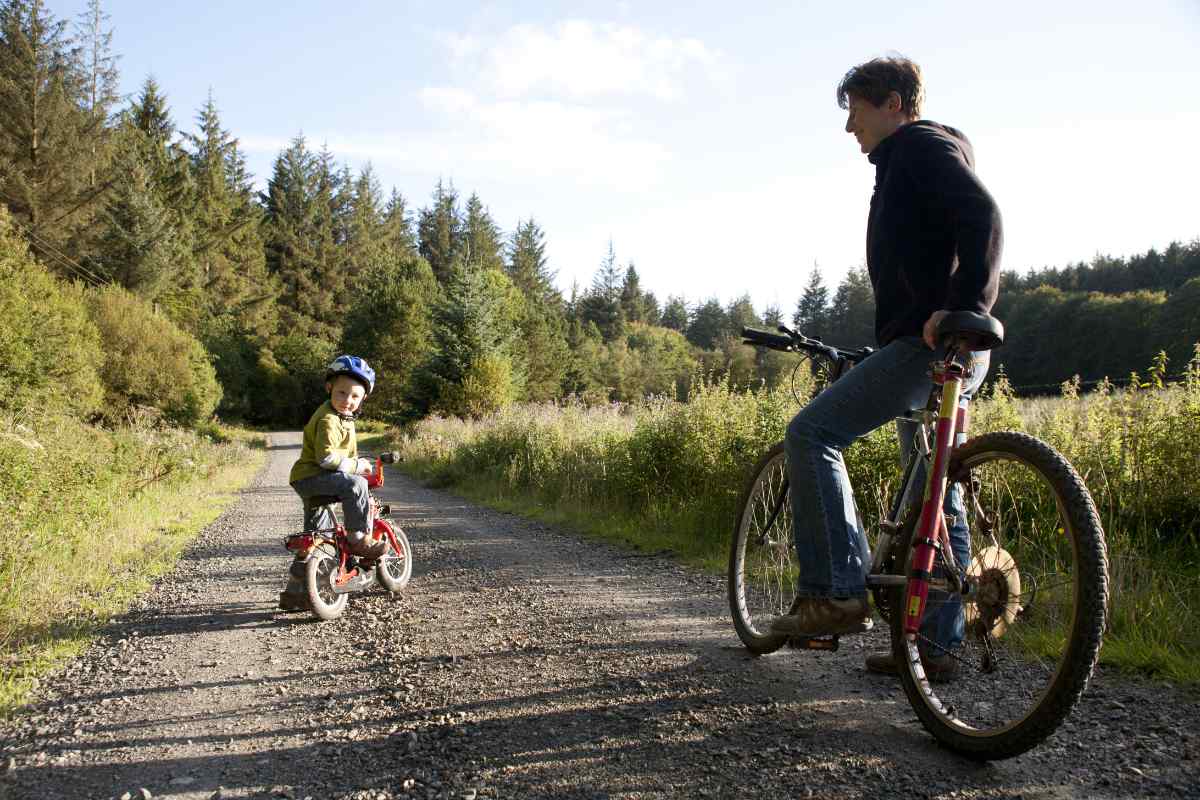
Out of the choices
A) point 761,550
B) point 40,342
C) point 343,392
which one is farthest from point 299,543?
point 40,342

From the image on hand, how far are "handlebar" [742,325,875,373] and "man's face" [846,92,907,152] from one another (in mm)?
885

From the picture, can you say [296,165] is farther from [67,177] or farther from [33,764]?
[33,764]

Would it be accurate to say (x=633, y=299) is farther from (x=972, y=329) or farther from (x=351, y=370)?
(x=972, y=329)

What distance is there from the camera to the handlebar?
10.6ft

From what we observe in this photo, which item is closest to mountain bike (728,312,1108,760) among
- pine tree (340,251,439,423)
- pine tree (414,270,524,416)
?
pine tree (414,270,524,416)

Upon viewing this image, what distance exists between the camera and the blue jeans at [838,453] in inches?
102

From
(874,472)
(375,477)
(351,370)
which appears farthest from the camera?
(874,472)

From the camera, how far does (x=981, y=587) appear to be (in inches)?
94.1

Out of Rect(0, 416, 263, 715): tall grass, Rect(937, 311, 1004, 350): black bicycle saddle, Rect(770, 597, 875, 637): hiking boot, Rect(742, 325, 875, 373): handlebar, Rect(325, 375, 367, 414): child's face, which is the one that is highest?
Rect(742, 325, 875, 373): handlebar

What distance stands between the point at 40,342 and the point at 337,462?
21.3 m

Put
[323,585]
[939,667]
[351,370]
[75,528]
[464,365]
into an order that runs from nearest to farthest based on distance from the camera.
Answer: [939,667] < [323,585] < [351,370] < [75,528] < [464,365]

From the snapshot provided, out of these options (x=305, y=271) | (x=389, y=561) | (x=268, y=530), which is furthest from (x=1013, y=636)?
(x=305, y=271)

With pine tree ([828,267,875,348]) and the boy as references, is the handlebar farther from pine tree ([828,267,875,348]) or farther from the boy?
pine tree ([828,267,875,348])

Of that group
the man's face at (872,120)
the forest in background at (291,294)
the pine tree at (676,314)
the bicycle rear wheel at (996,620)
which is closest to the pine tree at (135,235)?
the forest in background at (291,294)
